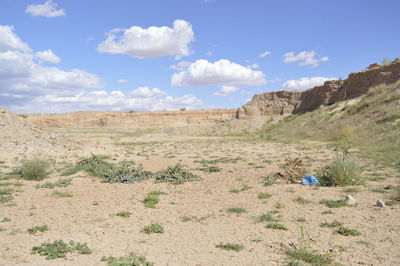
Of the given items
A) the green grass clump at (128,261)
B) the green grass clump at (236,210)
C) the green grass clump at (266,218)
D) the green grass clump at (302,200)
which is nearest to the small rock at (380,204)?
the green grass clump at (302,200)

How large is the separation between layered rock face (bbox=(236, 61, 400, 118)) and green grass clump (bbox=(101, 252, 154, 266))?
28.2 metres

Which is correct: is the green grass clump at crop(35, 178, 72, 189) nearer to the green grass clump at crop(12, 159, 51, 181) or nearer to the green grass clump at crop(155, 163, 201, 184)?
the green grass clump at crop(12, 159, 51, 181)

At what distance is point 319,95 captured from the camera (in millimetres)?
39375

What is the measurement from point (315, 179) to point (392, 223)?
3.46 m

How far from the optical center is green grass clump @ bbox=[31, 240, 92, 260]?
4817 millimetres

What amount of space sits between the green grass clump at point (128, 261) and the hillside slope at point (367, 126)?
389 inches

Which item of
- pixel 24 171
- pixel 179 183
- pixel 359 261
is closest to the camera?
pixel 359 261

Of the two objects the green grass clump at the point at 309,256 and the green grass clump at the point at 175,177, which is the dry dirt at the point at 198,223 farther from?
the green grass clump at the point at 175,177

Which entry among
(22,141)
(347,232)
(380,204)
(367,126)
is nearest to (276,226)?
(347,232)

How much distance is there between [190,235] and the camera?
5.67 m

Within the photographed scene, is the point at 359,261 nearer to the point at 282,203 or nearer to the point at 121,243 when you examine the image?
the point at 282,203

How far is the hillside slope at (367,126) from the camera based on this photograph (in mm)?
15445

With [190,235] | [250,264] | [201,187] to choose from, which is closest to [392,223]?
[250,264]

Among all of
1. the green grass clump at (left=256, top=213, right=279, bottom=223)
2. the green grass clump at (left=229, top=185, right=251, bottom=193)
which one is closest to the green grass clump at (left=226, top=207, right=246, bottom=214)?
the green grass clump at (left=256, top=213, right=279, bottom=223)
